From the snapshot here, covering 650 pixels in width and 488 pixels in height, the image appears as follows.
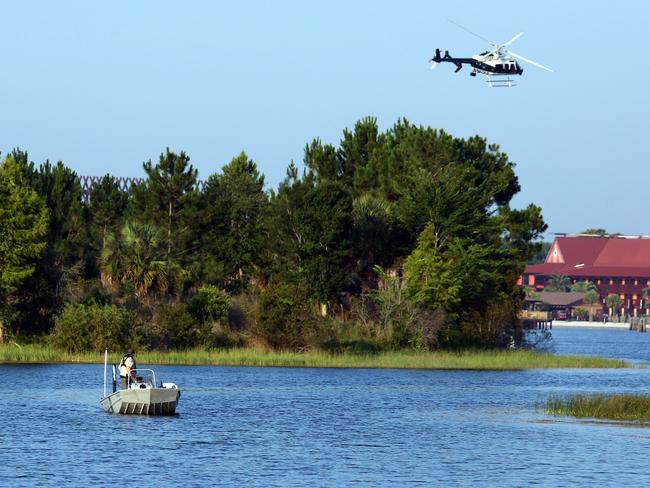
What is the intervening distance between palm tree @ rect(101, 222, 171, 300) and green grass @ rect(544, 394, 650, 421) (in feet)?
124

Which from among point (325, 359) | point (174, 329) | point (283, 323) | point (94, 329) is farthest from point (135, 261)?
point (325, 359)

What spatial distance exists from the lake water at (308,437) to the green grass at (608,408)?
1.44m

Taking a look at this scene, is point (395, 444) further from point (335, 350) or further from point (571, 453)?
point (335, 350)

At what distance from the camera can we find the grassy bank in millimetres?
87500

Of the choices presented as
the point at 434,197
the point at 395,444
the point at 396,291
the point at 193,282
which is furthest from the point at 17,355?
the point at 395,444

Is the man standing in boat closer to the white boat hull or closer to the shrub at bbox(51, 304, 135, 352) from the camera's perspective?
the white boat hull

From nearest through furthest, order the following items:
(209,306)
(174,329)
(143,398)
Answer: (143,398), (174,329), (209,306)

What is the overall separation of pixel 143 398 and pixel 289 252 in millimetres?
45870

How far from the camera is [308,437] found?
54812 millimetres

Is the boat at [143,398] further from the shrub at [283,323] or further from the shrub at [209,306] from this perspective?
the shrub at [209,306]

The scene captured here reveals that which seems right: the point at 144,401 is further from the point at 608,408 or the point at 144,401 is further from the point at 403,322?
the point at 403,322

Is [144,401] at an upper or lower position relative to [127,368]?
lower

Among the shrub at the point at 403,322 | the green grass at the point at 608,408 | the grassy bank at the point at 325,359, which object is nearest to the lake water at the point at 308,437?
the green grass at the point at 608,408

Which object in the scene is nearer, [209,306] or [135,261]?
[209,306]
